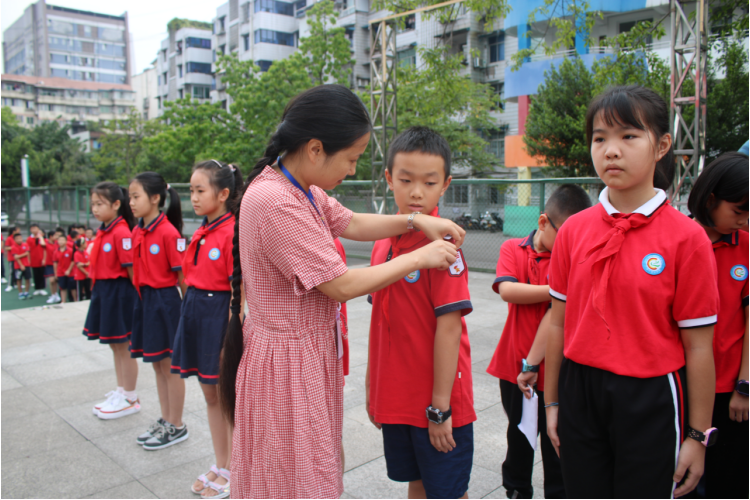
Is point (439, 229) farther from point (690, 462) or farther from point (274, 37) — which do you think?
point (274, 37)

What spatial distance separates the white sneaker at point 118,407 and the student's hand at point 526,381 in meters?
2.77

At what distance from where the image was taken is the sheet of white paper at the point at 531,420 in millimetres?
2008

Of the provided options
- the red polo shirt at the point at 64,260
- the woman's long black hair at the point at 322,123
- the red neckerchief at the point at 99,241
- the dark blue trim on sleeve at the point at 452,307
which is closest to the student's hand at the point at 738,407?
the dark blue trim on sleeve at the point at 452,307

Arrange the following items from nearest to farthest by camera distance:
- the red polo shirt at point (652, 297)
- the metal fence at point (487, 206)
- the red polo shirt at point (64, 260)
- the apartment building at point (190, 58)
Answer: the red polo shirt at point (652, 297), the metal fence at point (487, 206), the red polo shirt at point (64, 260), the apartment building at point (190, 58)

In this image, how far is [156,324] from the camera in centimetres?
324

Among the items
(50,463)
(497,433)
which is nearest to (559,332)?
(497,433)

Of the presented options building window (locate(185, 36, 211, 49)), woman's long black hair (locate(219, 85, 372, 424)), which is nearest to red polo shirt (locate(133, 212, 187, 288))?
woman's long black hair (locate(219, 85, 372, 424))

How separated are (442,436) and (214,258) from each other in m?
1.59

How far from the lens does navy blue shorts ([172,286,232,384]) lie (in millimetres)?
2658

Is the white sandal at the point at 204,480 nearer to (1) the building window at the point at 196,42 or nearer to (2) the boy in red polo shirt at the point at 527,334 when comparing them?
(2) the boy in red polo shirt at the point at 527,334

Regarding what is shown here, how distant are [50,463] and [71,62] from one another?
9629 cm

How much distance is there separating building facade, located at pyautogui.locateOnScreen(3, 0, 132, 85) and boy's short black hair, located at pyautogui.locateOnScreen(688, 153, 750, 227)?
95.4 meters

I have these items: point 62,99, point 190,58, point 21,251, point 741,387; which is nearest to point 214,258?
point 741,387

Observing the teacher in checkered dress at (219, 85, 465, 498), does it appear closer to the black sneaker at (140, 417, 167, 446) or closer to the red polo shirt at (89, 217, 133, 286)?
the black sneaker at (140, 417, 167, 446)
